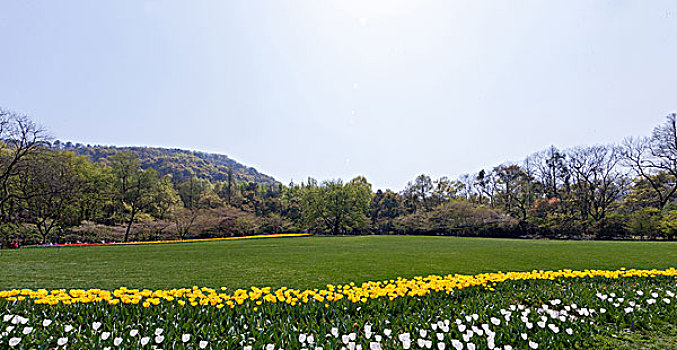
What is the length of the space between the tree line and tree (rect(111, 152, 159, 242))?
11cm

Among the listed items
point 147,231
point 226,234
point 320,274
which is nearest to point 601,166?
point 320,274

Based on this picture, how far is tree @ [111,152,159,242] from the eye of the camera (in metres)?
29.0

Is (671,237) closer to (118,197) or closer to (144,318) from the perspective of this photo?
(144,318)

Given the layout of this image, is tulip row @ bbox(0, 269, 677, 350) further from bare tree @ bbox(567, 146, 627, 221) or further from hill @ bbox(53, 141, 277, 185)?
hill @ bbox(53, 141, 277, 185)

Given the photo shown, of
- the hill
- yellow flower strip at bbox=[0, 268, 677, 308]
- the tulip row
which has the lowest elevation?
the tulip row

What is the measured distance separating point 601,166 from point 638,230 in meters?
8.50

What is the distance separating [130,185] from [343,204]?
69.1 ft

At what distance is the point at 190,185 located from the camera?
42875mm

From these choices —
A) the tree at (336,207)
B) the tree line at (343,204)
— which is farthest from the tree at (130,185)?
the tree at (336,207)

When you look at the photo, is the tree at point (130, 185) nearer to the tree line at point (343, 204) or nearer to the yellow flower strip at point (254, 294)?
the tree line at point (343, 204)

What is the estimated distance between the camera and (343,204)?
34750 millimetres

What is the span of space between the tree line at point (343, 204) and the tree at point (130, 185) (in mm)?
109

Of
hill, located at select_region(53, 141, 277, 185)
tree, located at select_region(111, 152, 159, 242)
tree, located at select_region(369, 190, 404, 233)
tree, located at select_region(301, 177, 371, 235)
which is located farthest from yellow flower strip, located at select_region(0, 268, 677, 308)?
hill, located at select_region(53, 141, 277, 185)

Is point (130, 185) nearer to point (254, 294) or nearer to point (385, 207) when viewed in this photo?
point (385, 207)
